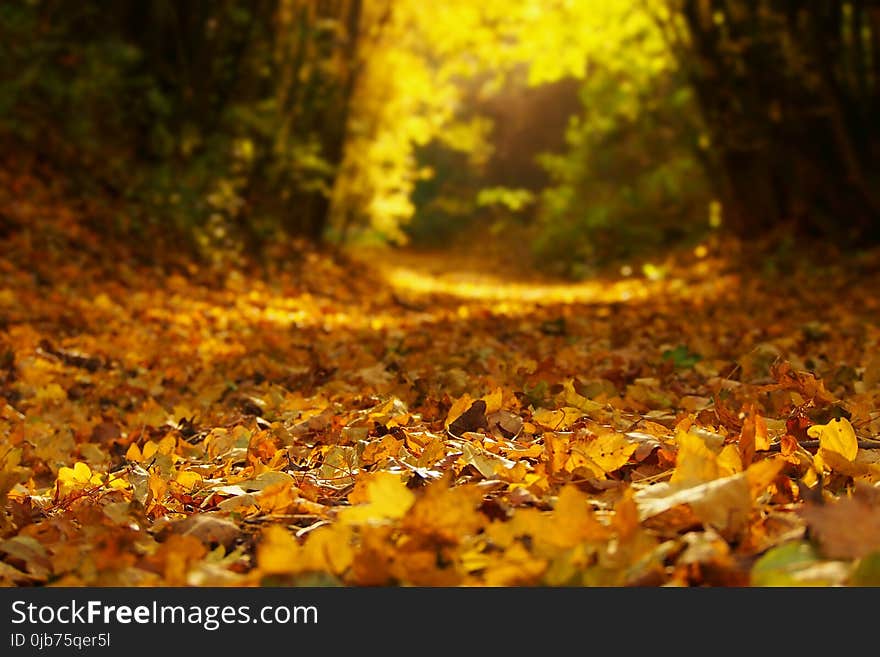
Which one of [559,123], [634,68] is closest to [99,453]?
[634,68]

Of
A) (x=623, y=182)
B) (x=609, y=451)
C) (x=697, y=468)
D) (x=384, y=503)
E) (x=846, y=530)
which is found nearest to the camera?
(x=846, y=530)

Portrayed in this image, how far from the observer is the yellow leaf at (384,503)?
1433 mm

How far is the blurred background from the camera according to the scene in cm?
864

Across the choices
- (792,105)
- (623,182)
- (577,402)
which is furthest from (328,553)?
(623,182)

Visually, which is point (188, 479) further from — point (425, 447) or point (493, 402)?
point (493, 402)

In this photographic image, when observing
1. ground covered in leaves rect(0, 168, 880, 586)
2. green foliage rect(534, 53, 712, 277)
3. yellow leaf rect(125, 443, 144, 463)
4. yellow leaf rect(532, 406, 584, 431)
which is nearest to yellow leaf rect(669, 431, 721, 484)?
ground covered in leaves rect(0, 168, 880, 586)

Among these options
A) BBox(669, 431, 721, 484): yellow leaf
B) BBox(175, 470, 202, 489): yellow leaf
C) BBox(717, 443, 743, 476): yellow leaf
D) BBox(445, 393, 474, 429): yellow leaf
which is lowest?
BBox(669, 431, 721, 484): yellow leaf

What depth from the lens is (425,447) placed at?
2.21m

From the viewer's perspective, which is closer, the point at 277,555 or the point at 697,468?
the point at 277,555

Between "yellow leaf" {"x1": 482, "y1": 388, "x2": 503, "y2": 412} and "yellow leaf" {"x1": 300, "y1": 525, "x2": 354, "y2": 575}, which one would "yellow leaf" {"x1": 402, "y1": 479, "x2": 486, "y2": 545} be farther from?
"yellow leaf" {"x1": 482, "y1": 388, "x2": 503, "y2": 412}

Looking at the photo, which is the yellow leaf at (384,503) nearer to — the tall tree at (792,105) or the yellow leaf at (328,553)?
the yellow leaf at (328,553)

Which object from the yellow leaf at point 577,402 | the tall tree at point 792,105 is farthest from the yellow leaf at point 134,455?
the tall tree at point 792,105

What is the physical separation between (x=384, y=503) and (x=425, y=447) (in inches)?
30.6

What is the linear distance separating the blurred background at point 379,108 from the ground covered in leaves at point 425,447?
7.64 ft
